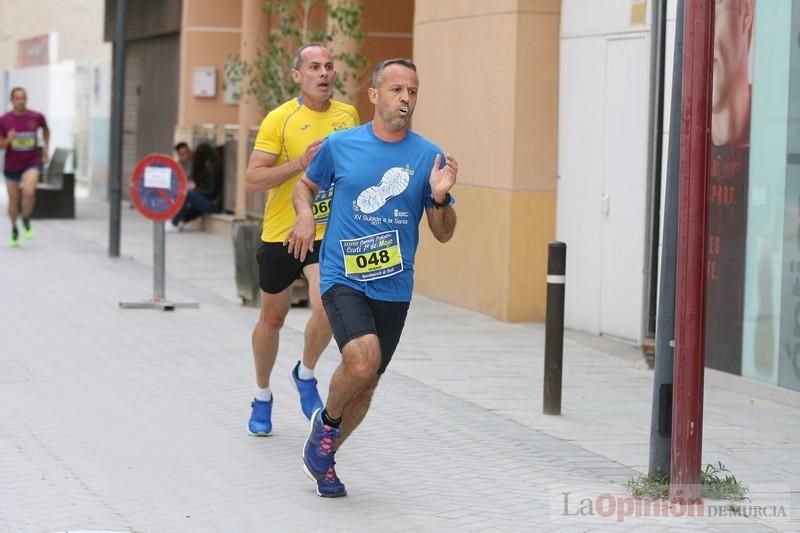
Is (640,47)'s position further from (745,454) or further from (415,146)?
(415,146)

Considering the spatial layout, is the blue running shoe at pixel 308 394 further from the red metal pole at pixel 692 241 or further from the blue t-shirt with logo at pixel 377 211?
the red metal pole at pixel 692 241

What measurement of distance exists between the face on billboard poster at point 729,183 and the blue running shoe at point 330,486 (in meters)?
4.01

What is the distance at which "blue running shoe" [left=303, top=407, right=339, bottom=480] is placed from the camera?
22.9 ft

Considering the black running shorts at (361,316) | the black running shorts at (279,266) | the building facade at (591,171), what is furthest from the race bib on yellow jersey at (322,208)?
the building facade at (591,171)

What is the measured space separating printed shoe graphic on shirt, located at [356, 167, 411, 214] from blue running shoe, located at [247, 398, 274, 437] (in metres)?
1.94

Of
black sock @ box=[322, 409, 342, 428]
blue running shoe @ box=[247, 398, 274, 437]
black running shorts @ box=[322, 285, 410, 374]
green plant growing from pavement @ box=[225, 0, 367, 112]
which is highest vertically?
green plant growing from pavement @ box=[225, 0, 367, 112]

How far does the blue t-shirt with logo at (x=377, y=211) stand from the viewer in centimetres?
693

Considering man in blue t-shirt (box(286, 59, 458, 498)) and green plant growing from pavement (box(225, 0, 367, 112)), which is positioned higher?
green plant growing from pavement (box(225, 0, 367, 112))

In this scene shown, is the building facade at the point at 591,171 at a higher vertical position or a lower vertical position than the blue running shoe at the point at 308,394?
higher

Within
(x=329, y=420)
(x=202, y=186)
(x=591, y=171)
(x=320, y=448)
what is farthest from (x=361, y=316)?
(x=202, y=186)

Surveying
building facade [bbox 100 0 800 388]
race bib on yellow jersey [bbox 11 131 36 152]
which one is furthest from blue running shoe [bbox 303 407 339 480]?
race bib on yellow jersey [bbox 11 131 36 152]

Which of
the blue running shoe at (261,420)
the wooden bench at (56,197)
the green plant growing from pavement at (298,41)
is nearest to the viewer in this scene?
the blue running shoe at (261,420)

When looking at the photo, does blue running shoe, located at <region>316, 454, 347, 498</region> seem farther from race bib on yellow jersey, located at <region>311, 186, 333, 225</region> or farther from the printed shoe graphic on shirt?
race bib on yellow jersey, located at <region>311, 186, 333, 225</region>

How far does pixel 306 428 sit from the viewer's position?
8.74 m
